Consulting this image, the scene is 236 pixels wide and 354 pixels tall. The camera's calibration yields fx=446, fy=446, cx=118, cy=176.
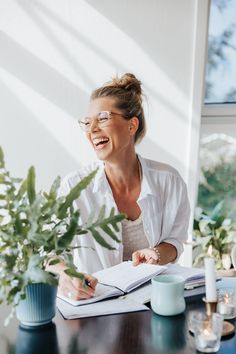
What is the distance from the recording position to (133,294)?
1.40m

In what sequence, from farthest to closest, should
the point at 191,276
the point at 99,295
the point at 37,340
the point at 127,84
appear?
the point at 127,84 < the point at 191,276 < the point at 99,295 < the point at 37,340

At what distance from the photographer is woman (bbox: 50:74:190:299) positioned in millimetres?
1897

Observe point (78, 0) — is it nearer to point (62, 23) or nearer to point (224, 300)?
point (62, 23)

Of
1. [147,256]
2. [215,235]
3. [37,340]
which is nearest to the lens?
[37,340]

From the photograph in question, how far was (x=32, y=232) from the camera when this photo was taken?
1063 millimetres

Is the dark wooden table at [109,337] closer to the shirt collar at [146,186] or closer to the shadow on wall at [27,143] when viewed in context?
the shirt collar at [146,186]

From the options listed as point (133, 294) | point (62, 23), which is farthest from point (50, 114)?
point (133, 294)

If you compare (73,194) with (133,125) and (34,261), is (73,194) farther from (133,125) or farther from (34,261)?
(133,125)

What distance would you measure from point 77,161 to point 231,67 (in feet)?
4.22

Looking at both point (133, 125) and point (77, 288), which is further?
point (133, 125)

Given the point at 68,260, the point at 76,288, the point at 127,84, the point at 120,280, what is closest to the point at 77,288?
the point at 76,288

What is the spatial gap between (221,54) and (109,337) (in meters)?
2.51

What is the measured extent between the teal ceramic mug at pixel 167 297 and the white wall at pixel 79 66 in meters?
1.88

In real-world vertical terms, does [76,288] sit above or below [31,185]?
below
